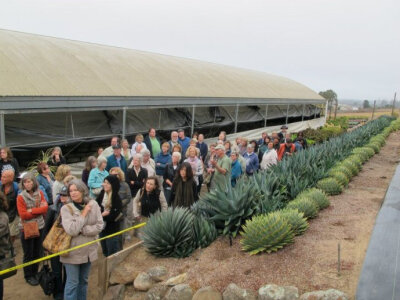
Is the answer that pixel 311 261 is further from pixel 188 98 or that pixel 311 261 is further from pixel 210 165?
pixel 188 98

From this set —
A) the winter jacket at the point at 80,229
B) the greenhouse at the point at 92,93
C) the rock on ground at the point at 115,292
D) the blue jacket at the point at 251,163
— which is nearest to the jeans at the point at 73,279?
the winter jacket at the point at 80,229

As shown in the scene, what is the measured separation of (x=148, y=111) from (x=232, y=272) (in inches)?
366

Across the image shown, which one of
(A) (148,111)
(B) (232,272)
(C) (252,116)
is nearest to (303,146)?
(A) (148,111)

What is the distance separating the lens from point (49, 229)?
4.91 meters

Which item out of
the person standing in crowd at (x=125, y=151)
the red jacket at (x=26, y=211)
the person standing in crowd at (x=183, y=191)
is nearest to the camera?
the red jacket at (x=26, y=211)

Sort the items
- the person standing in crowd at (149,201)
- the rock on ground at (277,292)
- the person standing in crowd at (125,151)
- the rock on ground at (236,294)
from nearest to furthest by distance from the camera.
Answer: the rock on ground at (277,292) → the rock on ground at (236,294) → the person standing in crowd at (149,201) → the person standing in crowd at (125,151)

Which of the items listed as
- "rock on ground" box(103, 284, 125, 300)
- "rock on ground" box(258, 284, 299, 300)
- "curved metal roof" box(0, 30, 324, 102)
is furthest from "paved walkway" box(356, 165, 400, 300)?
"curved metal roof" box(0, 30, 324, 102)

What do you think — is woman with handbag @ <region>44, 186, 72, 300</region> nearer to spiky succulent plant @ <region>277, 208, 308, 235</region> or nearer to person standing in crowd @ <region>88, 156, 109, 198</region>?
person standing in crowd @ <region>88, 156, 109, 198</region>

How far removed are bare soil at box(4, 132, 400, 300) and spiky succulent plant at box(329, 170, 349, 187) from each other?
176cm

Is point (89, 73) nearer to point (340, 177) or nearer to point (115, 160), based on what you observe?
point (115, 160)

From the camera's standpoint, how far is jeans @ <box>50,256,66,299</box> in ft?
16.0

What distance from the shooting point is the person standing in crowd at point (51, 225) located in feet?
15.3

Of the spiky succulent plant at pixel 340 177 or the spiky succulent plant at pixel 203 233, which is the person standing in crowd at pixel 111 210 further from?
the spiky succulent plant at pixel 340 177

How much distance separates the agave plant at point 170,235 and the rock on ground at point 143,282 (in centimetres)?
56
